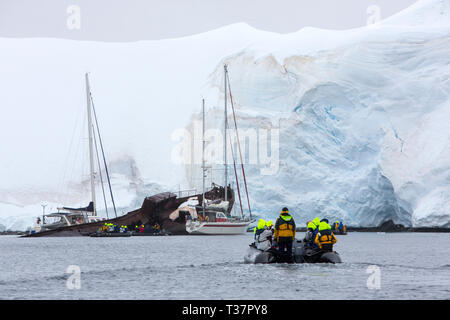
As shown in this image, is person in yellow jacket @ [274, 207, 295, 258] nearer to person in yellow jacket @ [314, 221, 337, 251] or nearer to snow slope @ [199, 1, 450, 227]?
person in yellow jacket @ [314, 221, 337, 251]

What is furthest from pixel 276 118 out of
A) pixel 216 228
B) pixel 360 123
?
pixel 216 228

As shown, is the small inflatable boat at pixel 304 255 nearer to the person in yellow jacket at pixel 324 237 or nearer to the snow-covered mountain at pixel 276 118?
the person in yellow jacket at pixel 324 237

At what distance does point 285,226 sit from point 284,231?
0.73ft

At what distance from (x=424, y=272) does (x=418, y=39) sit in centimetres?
4002

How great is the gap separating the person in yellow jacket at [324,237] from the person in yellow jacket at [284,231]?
918 mm

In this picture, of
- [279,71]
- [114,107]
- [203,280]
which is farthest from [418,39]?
[203,280]

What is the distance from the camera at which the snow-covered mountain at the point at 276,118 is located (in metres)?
53.5

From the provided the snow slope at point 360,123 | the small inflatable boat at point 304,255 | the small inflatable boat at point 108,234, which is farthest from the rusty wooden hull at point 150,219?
the small inflatable boat at point 304,255

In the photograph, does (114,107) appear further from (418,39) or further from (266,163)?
(418,39)

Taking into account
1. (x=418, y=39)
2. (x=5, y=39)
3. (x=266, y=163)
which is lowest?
(x=266, y=163)

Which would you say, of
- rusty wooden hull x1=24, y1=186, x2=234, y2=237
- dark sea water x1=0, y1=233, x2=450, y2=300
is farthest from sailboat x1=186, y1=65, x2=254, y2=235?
dark sea water x1=0, y1=233, x2=450, y2=300

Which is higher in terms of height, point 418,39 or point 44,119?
point 418,39

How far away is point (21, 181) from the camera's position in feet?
219

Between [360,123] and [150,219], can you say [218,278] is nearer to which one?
[150,219]
